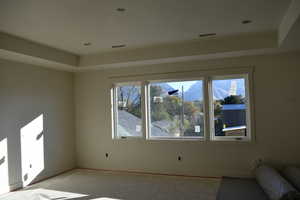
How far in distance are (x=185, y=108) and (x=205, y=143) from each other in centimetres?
85

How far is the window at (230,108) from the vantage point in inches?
192

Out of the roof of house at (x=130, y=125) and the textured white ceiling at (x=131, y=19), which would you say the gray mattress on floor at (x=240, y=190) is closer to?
the roof of house at (x=130, y=125)

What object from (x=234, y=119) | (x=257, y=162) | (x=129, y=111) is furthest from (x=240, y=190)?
(x=129, y=111)

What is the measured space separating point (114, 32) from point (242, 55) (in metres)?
2.48

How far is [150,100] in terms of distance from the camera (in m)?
5.57

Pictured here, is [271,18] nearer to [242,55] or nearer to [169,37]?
[242,55]

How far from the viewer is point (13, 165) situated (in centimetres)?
449

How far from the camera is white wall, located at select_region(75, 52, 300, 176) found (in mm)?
4535

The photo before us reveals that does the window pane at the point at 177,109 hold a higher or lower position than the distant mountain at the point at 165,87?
lower

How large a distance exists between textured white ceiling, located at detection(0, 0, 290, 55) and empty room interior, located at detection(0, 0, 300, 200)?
26 mm

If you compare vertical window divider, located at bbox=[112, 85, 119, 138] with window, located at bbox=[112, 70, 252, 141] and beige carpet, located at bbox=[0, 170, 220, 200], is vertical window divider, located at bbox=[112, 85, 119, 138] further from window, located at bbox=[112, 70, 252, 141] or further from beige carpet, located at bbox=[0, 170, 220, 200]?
beige carpet, located at bbox=[0, 170, 220, 200]

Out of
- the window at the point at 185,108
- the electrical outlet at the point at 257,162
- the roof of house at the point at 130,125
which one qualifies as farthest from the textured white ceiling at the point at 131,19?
the electrical outlet at the point at 257,162

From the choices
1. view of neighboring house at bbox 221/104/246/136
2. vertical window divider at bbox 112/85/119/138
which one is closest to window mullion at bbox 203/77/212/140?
view of neighboring house at bbox 221/104/246/136

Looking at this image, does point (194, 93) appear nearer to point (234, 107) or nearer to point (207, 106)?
point (207, 106)
